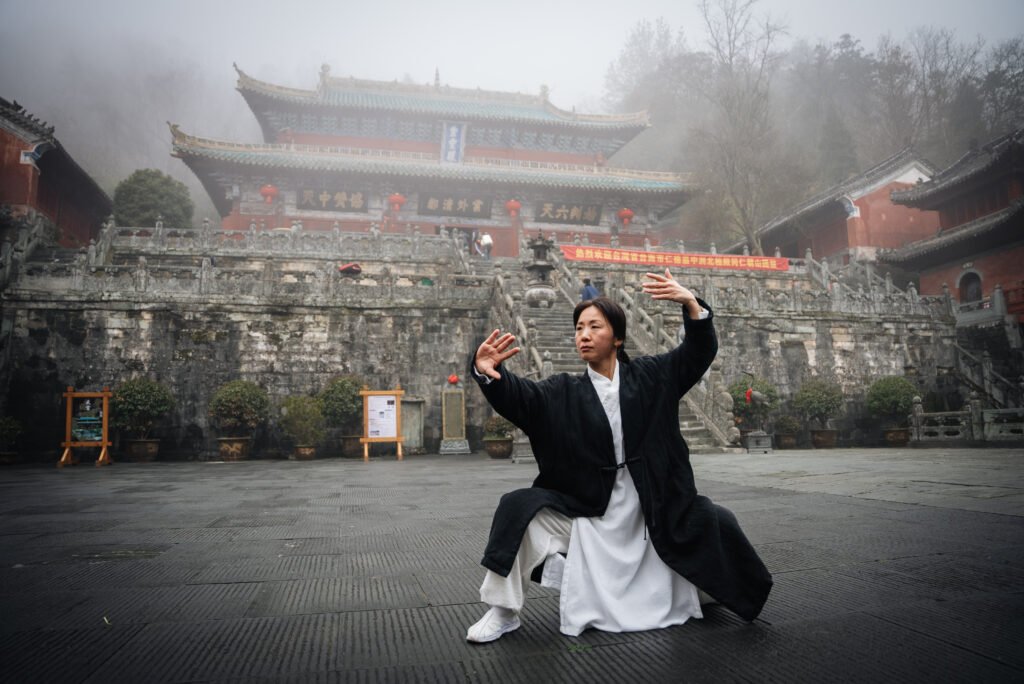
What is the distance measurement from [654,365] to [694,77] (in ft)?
173

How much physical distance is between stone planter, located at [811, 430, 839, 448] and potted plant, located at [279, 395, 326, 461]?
1176cm

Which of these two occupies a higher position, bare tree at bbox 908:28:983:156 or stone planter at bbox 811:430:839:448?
bare tree at bbox 908:28:983:156

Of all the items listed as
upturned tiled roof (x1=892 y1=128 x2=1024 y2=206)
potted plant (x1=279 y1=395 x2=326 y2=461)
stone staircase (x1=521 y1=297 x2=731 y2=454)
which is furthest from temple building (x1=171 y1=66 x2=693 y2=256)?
potted plant (x1=279 y1=395 x2=326 y2=461)

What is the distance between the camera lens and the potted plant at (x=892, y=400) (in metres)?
13.7

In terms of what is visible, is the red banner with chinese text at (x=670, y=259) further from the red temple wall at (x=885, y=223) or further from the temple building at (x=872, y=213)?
the red temple wall at (x=885, y=223)

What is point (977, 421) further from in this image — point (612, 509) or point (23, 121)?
point (23, 121)

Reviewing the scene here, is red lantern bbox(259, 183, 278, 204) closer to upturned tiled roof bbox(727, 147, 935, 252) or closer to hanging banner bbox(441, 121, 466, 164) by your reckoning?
hanging banner bbox(441, 121, 466, 164)

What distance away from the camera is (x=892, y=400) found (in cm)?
1382

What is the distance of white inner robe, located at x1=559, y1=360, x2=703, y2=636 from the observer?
2146mm

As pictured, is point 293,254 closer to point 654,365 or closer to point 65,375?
point 65,375

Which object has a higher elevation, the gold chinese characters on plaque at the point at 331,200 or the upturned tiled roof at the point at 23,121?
the upturned tiled roof at the point at 23,121

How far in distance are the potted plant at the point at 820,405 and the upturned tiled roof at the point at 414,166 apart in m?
14.5

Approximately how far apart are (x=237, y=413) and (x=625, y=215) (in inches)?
780

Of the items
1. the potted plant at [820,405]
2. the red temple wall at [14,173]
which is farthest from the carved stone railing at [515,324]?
the red temple wall at [14,173]
